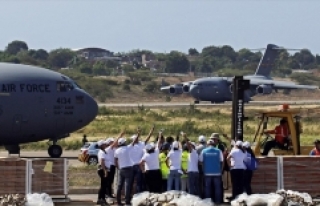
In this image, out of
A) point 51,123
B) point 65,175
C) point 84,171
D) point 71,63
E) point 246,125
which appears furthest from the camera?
point 71,63

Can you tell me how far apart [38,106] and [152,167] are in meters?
14.7

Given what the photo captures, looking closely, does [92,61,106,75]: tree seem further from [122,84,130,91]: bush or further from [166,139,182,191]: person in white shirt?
[166,139,182,191]: person in white shirt

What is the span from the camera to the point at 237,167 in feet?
78.1

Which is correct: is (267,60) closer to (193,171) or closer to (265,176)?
(265,176)

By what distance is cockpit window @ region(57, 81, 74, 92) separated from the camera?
3844cm

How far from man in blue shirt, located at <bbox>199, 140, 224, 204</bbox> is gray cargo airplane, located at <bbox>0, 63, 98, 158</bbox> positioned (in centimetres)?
1472

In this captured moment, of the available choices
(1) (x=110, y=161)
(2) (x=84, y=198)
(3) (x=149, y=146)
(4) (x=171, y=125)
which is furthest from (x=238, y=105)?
(4) (x=171, y=125)

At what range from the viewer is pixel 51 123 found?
3831 centimetres

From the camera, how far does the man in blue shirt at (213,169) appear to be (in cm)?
2361

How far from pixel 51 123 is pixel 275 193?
53.9 ft

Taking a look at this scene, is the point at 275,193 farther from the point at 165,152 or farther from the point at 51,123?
the point at 51,123

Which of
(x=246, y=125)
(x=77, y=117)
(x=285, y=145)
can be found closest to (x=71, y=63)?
(x=246, y=125)

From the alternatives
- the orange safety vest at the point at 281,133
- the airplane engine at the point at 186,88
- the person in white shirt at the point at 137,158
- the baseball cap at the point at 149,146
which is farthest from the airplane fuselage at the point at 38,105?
the airplane engine at the point at 186,88

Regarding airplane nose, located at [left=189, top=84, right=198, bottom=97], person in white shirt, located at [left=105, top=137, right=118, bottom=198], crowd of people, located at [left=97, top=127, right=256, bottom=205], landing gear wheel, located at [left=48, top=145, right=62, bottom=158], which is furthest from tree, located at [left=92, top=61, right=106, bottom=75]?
crowd of people, located at [left=97, top=127, right=256, bottom=205]
